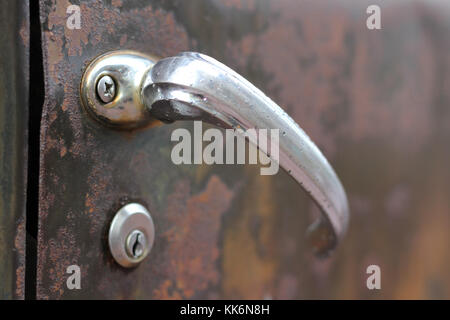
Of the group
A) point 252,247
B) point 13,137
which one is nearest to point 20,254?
point 13,137

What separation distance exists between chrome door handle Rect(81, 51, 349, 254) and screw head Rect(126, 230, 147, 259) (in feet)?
0.26

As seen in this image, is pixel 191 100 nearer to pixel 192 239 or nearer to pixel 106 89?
pixel 106 89

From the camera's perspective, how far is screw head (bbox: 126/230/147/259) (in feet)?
1.12

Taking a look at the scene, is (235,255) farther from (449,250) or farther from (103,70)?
(449,250)

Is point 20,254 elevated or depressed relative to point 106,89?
depressed

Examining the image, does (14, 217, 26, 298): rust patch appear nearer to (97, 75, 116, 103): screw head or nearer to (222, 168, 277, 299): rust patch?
(97, 75, 116, 103): screw head

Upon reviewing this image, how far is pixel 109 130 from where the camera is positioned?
1.06 feet

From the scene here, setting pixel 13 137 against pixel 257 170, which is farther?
pixel 257 170

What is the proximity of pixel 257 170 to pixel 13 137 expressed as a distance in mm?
248

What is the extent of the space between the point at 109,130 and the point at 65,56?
0.06 metres

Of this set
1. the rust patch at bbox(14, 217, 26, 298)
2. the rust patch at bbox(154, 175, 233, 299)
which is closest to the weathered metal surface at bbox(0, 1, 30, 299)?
the rust patch at bbox(14, 217, 26, 298)

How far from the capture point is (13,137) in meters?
0.29

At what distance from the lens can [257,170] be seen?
0.47 m

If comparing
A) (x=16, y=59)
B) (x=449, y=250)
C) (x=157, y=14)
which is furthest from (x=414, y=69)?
(x=16, y=59)
